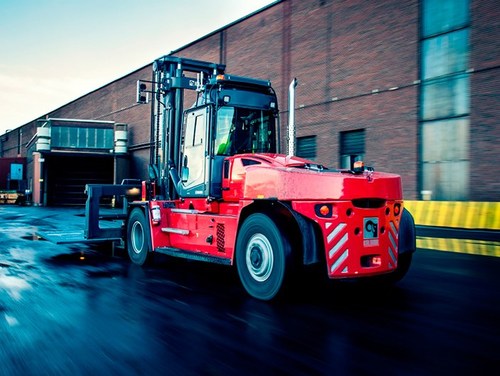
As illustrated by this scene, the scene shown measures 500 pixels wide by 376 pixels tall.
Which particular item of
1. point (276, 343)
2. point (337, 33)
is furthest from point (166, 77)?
point (337, 33)

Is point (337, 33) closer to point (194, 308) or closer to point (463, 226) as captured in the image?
point (463, 226)

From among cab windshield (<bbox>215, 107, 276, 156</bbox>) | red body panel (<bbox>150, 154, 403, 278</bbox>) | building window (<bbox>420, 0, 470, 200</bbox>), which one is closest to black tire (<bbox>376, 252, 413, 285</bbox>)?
red body panel (<bbox>150, 154, 403, 278</bbox>)

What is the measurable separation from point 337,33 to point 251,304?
20047 mm

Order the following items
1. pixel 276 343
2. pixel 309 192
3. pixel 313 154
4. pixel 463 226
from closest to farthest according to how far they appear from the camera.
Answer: pixel 276 343
pixel 309 192
pixel 463 226
pixel 313 154

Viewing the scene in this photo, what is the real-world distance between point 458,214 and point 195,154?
10098mm

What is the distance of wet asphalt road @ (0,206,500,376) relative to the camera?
375 centimetres

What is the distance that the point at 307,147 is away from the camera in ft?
83.8

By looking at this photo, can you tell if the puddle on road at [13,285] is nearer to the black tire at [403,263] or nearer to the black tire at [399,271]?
the black tire at [399,271]

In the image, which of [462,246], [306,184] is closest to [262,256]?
[306,184]

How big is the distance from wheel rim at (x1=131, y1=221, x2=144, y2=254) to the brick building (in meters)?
13.0

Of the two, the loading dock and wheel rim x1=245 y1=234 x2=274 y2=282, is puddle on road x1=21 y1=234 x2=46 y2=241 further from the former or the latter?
the loading dock

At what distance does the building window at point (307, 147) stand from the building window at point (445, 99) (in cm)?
646

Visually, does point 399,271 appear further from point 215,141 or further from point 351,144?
point 351,144

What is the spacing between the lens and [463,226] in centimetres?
1470
